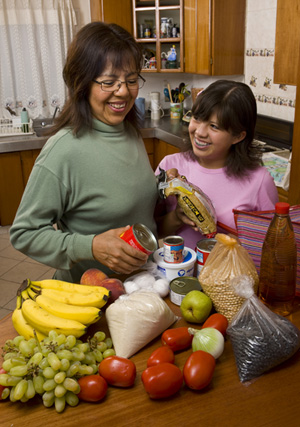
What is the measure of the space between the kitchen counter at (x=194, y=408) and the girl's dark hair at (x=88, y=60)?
0.80 meters

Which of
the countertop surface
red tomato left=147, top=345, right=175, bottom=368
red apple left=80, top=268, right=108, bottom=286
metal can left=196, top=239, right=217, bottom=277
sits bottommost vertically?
the countertop surface

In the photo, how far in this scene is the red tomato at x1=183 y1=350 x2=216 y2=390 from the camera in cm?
91

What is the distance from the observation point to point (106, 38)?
1305 mm

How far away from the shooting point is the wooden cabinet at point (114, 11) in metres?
4.03

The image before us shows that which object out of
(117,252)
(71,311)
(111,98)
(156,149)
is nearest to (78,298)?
(71,311)

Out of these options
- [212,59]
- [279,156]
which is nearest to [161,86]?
[212,59]

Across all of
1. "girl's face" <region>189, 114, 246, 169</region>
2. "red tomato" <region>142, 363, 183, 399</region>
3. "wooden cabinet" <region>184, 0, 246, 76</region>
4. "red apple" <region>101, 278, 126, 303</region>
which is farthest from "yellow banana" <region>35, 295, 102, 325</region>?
"wooden cabinet" <region>184, 0, 246, 76</region>

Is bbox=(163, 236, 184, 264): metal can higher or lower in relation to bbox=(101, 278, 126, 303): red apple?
higher

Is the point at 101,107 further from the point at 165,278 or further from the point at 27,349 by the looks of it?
the point at 27,349

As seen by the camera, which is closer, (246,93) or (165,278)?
(165,278)

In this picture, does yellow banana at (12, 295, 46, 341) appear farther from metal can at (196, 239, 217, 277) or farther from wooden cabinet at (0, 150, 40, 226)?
wooden cabinet at (0, 150, 40, 226)

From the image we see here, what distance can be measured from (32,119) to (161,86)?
1.50 metres

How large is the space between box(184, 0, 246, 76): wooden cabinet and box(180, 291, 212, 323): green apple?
2987 millimetres

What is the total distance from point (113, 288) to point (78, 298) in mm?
115
